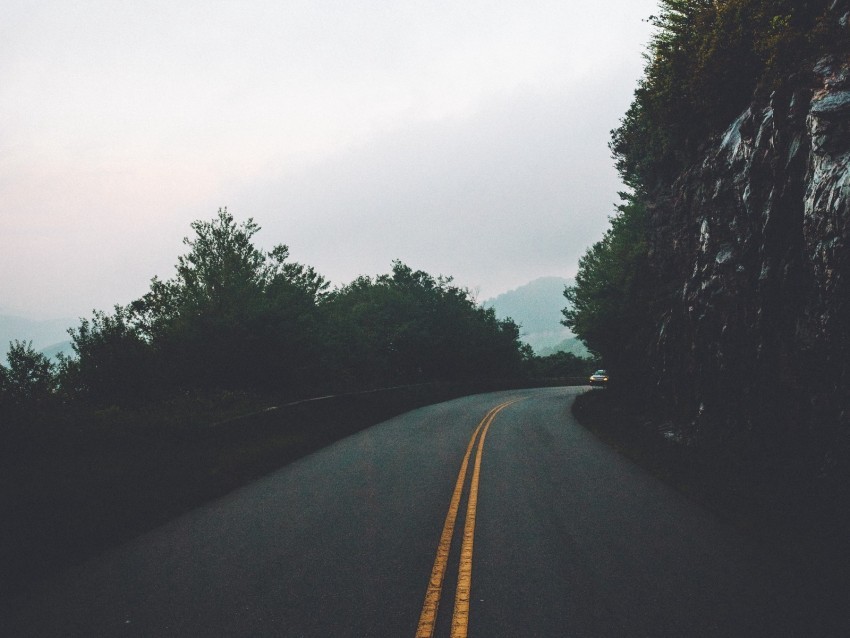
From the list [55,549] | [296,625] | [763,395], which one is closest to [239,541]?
[55,549]

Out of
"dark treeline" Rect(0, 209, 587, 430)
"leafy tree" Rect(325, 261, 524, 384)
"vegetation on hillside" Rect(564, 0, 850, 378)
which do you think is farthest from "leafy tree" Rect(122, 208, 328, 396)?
"vegetation on hillside" Rect(564, 0, 850, 378)

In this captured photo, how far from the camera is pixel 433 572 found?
481 cm

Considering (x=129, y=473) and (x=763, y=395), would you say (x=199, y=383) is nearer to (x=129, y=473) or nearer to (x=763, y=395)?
(x=129, y=473)

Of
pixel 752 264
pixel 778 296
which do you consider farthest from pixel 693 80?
pixel 778 296

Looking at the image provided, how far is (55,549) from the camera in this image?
17.7ft

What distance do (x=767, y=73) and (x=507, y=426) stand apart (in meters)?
12.6

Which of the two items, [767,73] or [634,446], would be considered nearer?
[767,73]

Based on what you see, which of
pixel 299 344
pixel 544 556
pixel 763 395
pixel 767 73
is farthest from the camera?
pixel 299 344

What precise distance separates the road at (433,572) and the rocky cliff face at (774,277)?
3.01 metres

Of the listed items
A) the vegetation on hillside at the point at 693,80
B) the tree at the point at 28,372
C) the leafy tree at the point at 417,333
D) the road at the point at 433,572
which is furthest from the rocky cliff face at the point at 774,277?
the leafy tree at the point at 417,333

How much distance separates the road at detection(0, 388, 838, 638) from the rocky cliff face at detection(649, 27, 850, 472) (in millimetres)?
3005

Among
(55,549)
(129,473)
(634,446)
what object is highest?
(129,473)

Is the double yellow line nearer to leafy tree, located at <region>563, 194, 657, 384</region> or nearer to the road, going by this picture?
the road

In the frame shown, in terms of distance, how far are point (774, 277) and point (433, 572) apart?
29.2ft
